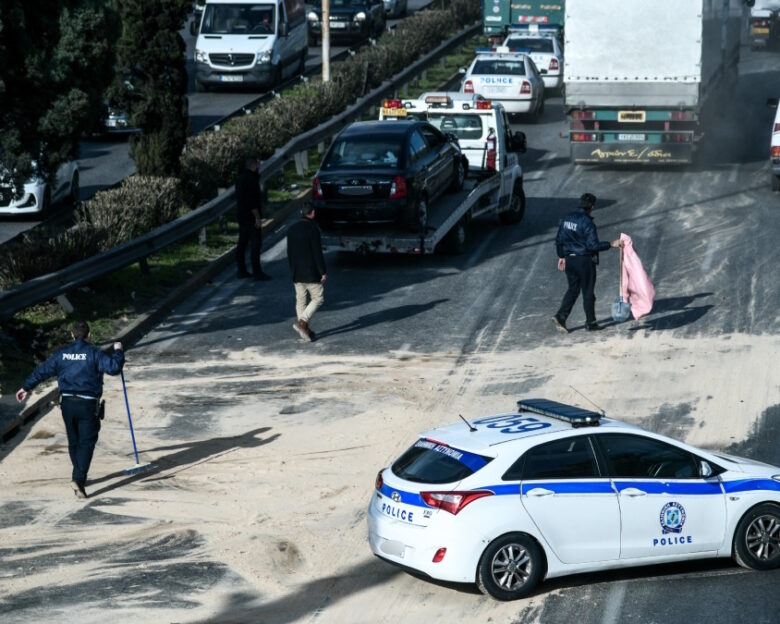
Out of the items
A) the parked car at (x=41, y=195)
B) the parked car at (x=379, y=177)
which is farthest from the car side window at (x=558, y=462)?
the parked car at (x=41, y=195)

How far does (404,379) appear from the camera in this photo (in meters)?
15.9

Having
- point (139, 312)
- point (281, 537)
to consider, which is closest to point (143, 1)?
point (139, 312)

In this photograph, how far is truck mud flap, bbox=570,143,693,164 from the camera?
2786 cm

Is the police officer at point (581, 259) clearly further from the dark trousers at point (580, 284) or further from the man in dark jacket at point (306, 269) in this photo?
the man in dark jacket at point (306, 269)

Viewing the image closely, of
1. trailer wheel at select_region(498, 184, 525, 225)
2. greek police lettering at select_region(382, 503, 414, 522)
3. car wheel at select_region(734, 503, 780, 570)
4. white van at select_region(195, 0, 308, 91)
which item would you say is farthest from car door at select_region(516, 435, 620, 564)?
white van at select_region(195, 0, 308, 91)

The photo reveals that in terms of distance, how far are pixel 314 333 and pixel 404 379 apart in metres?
2.24

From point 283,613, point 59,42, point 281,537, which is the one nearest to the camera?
point 283,613

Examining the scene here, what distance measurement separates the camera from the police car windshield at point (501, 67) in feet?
114

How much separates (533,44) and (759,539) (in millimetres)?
30404

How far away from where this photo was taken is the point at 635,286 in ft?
59.2

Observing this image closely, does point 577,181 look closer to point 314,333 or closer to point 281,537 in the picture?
point 314,333

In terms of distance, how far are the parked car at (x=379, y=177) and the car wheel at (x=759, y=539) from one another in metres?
10.2

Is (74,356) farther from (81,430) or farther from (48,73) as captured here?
(48,73)

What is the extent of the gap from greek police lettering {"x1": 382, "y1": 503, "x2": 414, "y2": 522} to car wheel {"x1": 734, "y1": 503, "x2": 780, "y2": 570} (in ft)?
8.58
